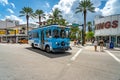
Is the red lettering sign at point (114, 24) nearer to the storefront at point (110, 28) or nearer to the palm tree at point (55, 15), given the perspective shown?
the storefront at point (110, 28)

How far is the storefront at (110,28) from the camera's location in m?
32.9

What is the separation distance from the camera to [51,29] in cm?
1739

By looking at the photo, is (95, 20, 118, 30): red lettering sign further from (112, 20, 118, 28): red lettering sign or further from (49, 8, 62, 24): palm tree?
(49, 8, 62, 24): palm tree

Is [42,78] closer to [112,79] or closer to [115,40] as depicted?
[112,79]

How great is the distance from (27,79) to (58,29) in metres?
10.8

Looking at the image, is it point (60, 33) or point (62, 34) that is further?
Result: point (62, 34)

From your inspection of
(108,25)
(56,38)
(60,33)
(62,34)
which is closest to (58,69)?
(56,38)

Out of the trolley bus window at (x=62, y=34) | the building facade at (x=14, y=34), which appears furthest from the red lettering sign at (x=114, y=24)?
the building facade at (x=14, y=34)

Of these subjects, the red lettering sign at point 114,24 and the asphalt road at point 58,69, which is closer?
the asphalt road at point 58,69

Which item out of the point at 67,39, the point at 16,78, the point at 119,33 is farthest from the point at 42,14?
the point at 16,78

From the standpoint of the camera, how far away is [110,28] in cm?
3422

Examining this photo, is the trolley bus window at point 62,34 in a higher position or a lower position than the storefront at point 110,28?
lower

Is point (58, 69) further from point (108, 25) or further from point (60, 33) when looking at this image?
point (108, 25)

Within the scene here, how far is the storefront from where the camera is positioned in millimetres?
32938
